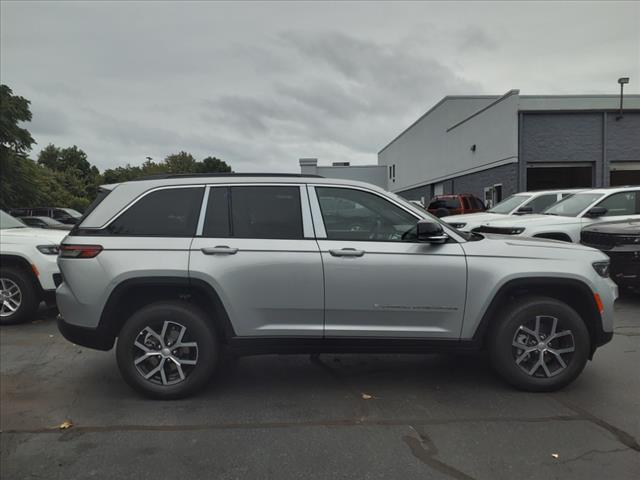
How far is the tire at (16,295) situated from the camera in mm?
6617

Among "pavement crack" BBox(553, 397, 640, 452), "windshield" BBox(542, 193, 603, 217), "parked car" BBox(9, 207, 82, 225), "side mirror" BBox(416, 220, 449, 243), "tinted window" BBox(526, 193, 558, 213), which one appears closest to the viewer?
"pavement crack" BBox(553, 397, 640, 452)

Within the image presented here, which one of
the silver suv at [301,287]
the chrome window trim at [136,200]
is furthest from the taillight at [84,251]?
the chrome window trim at [136,200]

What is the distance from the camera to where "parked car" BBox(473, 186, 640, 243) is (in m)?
8.90

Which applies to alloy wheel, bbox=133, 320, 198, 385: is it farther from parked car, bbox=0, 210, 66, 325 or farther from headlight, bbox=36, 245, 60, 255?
headlight, bbox=36, 245, 60, 255

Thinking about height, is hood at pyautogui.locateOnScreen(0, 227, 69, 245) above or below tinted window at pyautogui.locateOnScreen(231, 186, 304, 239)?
below

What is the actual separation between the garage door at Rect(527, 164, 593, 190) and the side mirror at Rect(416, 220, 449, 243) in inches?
708

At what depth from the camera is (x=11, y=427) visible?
3711 millimetres

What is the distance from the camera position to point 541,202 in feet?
37.9

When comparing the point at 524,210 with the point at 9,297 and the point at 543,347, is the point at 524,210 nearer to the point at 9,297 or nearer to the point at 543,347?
the point at 543,347

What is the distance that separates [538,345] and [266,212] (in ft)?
8.29

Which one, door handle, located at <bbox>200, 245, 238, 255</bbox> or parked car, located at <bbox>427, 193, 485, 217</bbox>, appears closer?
door handle, located at <bbox>200, 245, 238, 255</bbox>

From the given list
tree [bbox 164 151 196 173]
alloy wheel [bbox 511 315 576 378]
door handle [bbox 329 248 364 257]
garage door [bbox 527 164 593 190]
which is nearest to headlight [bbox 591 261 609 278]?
alloy wheel [bbox 511 315 576 378]

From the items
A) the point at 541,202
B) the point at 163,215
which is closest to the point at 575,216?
the point at 541,202

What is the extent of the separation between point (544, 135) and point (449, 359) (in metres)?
17.2
